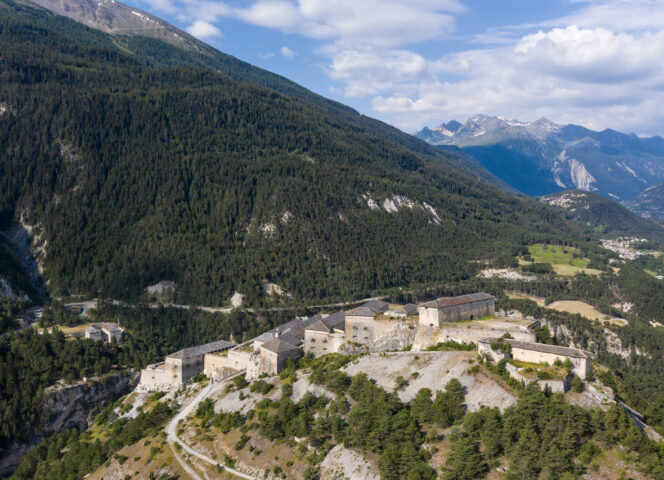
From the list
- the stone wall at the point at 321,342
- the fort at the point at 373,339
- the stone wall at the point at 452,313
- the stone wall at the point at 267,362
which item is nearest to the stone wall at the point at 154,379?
the fort at the point at 373,339

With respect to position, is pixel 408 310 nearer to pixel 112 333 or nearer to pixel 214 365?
pixel 214 365

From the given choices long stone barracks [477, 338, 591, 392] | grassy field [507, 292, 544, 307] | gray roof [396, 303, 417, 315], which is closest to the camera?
long stone barracks [477, 338, 591, 392]

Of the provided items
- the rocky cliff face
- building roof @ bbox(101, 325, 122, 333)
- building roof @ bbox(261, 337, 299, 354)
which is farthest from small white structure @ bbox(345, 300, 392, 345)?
building roof @ bbox(101, 325, 122, 333)

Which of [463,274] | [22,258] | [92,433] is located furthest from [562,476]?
[22,258]

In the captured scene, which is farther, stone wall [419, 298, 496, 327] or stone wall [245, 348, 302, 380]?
stone wall [245, 348, 302, 380]

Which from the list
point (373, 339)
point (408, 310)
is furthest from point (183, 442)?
point (408, 310)

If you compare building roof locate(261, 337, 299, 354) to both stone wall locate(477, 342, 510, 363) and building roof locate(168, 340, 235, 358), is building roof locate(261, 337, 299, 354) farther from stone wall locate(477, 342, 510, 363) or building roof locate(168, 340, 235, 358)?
stone wall locate(477, 342, 510, 363)

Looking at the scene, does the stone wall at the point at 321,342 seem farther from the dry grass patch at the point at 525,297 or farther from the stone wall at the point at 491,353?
the dry grass patch at the point at 525,297
